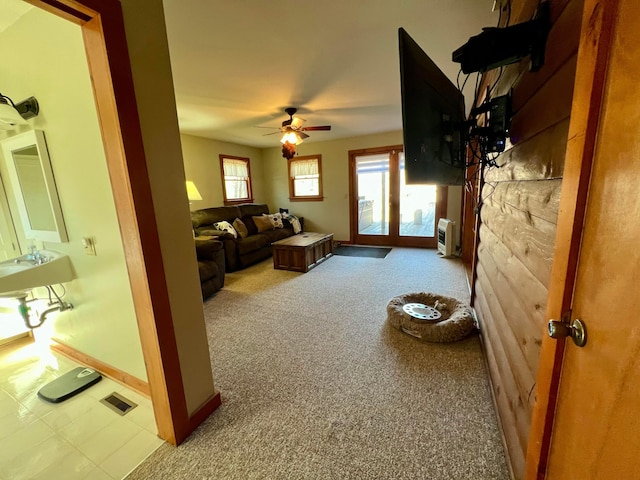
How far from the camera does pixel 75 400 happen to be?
1704mm

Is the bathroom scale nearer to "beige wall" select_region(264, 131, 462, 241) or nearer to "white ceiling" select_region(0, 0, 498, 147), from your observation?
"white ceiling" select_region(0, 0, 498, 147)

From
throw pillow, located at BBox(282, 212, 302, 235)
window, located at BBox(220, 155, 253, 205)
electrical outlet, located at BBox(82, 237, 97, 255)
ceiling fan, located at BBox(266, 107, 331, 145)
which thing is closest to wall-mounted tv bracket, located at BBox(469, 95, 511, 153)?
electrical outlet, located at BBox(82, 237, 97, 255)

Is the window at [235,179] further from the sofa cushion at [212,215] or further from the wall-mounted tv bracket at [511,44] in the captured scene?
the wall-mounted tv bracket at [511,44]

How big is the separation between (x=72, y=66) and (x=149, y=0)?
654 mm

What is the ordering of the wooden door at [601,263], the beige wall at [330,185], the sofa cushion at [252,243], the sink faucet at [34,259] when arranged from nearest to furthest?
the wooden door at [601,263], the sink faucet at [34,259], the sofa cushion at [252,243], the beige wall at [330,185]

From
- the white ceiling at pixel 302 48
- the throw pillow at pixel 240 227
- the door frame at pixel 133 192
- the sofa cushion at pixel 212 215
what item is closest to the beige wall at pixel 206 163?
the sofa cushion at pixel 212 215

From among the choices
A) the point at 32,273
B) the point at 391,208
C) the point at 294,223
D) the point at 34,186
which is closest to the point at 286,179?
the point at 294,223

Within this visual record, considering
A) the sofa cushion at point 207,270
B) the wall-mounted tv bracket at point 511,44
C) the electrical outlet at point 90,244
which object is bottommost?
the sofa cushion at point 207,270

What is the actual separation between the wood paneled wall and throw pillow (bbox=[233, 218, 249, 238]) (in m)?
3.98

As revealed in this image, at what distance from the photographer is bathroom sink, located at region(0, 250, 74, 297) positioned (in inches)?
60.9

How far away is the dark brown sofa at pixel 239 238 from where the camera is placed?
425cm

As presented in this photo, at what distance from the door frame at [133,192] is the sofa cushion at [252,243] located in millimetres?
3120

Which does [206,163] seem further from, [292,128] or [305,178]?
[292,128]

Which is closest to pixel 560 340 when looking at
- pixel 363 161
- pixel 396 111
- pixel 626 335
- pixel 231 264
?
pixel 626 335
